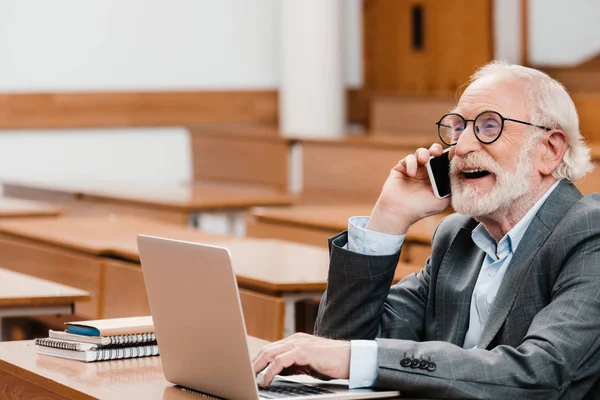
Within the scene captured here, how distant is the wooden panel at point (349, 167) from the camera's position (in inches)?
264

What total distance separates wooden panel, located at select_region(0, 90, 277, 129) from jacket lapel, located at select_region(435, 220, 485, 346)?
725cm

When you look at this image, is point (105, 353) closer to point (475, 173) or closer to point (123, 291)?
point (475, 173)

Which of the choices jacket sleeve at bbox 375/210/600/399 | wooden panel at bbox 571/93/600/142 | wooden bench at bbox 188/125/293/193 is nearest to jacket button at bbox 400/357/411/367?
jacket sleeve at bbox 375/210/600/399

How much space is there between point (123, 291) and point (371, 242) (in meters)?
1.97

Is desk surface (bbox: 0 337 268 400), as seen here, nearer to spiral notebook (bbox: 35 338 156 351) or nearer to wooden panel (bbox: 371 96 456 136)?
spiral notebook (bbox: 35 338 156 351)

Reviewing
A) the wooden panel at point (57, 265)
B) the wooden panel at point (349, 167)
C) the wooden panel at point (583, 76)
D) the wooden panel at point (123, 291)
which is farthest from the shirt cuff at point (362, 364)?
the wooden panel at point (583, 76)

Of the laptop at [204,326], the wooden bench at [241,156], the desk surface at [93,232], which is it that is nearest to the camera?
the laptop at [204,326]

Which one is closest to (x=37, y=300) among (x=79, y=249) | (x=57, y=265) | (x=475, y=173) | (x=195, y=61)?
(x=79, y=249)

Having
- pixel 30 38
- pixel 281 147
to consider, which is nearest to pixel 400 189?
pixel 281 147

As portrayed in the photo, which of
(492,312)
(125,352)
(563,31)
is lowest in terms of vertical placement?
(125,352)

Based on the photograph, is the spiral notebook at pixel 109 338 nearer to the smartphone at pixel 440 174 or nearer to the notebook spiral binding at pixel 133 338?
the notebook spiral binding at pixel 133 338

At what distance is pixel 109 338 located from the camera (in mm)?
2248

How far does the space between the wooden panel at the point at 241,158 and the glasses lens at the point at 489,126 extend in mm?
5612

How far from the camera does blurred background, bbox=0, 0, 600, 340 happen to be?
7.13 meters
